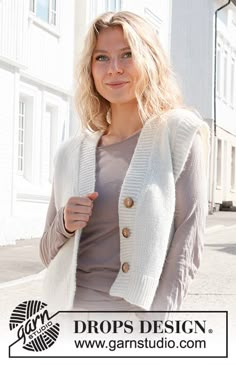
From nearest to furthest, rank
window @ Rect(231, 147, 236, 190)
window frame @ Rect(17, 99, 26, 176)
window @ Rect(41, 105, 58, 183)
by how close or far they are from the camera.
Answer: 1. window frame @ Rect(17, 99, 26, 176)
2. window @ Rect(41, 105, 58, 183)
3. window @ Rect(231, 147, 236, 190)

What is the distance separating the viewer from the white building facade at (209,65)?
3528 centimetres

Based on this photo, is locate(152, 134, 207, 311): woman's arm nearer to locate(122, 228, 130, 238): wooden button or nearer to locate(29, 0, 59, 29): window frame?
locate(122, 228, 130, 238): wooden button

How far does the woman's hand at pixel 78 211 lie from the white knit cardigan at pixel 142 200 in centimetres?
5

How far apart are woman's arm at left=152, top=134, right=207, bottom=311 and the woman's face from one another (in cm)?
27

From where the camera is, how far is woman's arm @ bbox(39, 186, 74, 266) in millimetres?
2428

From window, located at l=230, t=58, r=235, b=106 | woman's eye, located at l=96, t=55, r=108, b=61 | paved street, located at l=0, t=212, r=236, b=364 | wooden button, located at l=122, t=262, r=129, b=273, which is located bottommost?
paved street, located at l=0, t=212, r=236, b=364

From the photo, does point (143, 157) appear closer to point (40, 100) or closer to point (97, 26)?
point (97, 26)

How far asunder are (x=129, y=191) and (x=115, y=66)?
1.18 ft

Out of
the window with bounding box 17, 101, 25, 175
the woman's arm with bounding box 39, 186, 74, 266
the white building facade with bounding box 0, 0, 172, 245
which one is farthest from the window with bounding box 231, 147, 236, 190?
the woman's arm with bounding box 39, 186, 74, 266

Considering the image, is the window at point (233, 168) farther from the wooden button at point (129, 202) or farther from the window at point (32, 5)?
the wooden button at point (129, 202)

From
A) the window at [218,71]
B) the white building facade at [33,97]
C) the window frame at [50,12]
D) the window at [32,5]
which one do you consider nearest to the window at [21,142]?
the white building facade at [33,97]

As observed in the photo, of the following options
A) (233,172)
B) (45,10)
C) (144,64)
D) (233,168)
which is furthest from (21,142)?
(233,168)

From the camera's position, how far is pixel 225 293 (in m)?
9.93

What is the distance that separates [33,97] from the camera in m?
18.5
